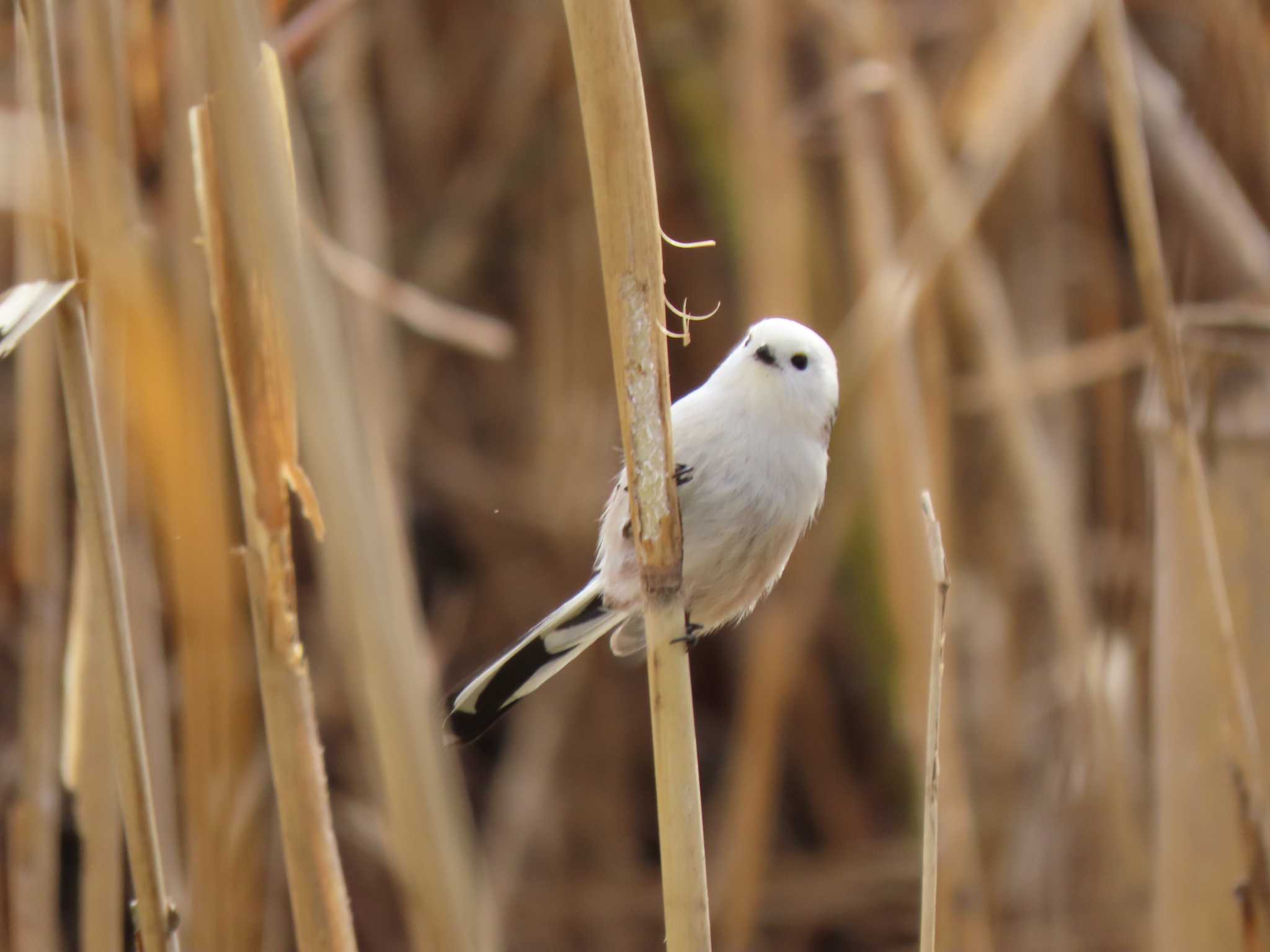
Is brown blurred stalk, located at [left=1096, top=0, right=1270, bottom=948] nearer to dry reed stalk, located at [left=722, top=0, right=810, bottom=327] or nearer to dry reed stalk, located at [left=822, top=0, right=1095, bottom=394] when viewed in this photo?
dry reed stalk, located at [left=822, top=0, right=1095, bottom=394]

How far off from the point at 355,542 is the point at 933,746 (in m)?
0.27

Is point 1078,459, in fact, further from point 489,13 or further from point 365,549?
point 365,549

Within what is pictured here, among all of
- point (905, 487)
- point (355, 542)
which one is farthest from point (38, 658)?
point (905, 487)

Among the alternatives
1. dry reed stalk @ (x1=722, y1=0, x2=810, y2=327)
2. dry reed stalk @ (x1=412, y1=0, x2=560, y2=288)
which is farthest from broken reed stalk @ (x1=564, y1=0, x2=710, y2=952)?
dry reed stalk @ (x1=412, y1=0, x2=560, y2=288)

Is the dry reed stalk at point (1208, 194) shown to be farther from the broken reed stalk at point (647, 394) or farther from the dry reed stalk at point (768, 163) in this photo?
the broken reed stalk at point (647, 394)

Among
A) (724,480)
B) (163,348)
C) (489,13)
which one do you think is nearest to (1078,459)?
(724,480)

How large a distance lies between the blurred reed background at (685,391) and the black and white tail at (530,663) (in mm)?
65

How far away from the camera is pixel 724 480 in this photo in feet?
2.66

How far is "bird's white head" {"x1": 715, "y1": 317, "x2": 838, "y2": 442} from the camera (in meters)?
0.78

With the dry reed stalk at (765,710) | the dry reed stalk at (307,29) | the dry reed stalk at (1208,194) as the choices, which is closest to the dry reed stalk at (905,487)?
the dry reed stalk at (765,710)

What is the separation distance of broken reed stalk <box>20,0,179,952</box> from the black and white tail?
214 mm

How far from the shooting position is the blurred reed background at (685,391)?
725 millimetres

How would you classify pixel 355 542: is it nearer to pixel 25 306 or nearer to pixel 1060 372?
pixel 25 306

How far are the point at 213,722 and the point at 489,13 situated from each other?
3.71 feet
